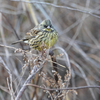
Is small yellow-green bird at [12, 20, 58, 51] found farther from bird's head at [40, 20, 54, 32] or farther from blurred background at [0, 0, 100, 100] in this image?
A: blurred background at [0, 0, 100, 100]

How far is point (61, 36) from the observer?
4.26 meters

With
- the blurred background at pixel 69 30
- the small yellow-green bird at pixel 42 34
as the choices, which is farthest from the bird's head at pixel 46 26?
the blurred background at pixel 69 30

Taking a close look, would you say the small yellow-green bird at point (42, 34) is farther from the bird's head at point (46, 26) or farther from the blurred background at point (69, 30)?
the blurred background at point (69, 30)


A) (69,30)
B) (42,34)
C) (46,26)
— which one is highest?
(69,30)

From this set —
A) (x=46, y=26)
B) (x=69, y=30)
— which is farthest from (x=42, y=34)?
(x=69, y=30)

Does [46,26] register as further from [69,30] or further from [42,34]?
[69,30]

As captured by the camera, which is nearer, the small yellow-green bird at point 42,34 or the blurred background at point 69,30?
the small yellow-green bird at point 42,34

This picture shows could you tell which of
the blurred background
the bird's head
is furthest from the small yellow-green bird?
the blurred background

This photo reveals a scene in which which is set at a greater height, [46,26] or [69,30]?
[69,30]

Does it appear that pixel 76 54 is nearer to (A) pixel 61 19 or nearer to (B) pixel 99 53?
(B) pixel 99 53

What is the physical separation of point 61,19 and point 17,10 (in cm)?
124

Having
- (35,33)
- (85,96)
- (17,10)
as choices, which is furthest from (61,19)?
(85,96)

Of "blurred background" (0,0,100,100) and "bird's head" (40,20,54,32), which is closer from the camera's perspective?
"bird's head" (40,20,54,32)

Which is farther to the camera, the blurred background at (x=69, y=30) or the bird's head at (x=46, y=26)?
the blurred background at (x=69, y=30)
